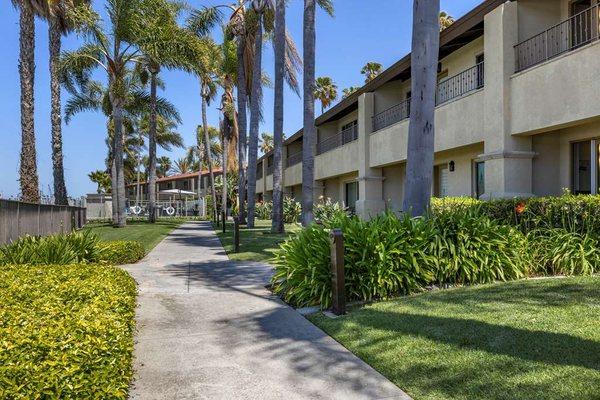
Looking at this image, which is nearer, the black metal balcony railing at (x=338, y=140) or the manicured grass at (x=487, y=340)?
the manicured grass at (x=487, y=340)

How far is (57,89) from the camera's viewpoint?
22250 millimetres

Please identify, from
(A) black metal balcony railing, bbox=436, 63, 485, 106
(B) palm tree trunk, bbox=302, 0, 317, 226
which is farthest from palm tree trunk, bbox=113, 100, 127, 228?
(A) black metal balcony railing, bbox=436, 63, 485, 106

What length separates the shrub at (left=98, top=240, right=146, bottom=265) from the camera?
10641mm

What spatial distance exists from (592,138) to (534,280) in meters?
5.45

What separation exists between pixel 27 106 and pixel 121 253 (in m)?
8.42

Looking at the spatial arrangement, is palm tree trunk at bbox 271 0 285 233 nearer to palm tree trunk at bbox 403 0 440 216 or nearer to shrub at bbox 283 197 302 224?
shrub at bbox 283 197 302 224

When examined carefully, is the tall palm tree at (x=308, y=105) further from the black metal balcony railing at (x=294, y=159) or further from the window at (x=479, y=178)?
the black metal balcony railing at (x=294, y=159)

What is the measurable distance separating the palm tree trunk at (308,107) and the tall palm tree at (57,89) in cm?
1205

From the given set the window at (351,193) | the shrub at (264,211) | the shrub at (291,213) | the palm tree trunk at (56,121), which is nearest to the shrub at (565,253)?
the window at (351,193)

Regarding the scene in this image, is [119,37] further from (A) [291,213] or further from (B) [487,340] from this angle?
(B) [487,340]

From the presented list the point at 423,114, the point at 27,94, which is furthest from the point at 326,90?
the point at 423,114

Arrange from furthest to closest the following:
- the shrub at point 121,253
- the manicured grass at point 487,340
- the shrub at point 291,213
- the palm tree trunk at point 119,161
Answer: the shrub at point 291,213
the palm tree trunk at point 119,161
the shrub at point 121,253
the manicured grass at point 487,340

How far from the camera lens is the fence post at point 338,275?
6172 mm

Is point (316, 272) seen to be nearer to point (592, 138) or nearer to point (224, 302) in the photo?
point (224, 302)
